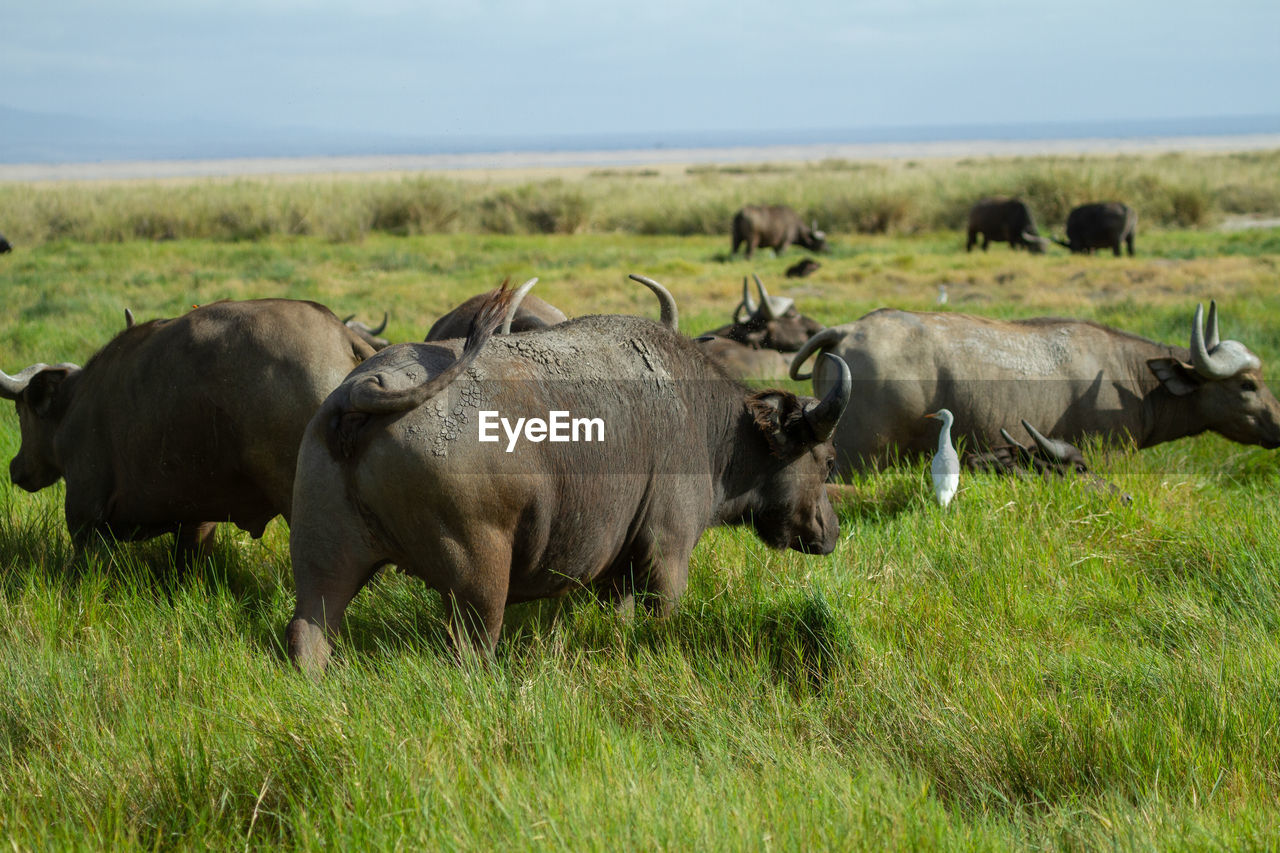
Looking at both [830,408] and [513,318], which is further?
[513,318]

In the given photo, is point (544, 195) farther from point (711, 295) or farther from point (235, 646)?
point (235, 646)

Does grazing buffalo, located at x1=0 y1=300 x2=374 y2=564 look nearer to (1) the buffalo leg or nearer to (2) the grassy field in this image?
(1) the buffalo leg

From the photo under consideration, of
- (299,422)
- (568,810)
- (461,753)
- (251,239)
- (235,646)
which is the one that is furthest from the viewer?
(251,239)

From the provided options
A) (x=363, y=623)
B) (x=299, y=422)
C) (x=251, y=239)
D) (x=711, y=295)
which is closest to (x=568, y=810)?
(x=363, y=623)

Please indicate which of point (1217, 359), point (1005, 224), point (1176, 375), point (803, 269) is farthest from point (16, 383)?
point (1005, 224)

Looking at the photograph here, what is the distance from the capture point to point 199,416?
15.4 feet

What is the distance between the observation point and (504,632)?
14.3 ft

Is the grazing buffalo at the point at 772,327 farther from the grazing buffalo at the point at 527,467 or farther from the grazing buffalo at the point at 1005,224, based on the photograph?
the grazing buffalo at the point at 1005,224

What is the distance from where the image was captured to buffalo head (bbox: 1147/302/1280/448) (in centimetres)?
714

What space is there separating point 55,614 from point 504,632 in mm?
1742

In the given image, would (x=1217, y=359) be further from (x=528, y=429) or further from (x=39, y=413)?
(x=39, y=413)

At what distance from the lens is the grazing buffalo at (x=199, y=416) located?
4.68m

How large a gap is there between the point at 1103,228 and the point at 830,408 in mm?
21586

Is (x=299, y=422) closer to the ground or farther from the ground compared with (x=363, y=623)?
farther from the ground
